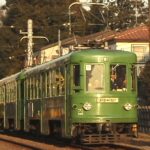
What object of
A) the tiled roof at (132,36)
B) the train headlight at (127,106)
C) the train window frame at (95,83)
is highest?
the tiled roof at (132,36)

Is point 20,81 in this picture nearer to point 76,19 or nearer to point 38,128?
point 38,128

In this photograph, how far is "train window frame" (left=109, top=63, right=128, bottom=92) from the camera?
21.5m

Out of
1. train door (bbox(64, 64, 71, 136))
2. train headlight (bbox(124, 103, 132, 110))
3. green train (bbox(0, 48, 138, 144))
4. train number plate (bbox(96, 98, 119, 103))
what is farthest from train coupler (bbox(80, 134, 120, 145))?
train number plate (bbox(96, 98, 119, 103))

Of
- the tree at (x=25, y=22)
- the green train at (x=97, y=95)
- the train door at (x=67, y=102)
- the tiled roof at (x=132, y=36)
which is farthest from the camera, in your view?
the tree at (x=25, y=22)

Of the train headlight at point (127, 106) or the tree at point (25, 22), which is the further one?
the tree at point (25, 22)

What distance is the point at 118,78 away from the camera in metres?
21.6

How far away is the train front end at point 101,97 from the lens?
69.9 feet

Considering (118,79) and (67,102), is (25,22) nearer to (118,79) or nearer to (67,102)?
(67,102)

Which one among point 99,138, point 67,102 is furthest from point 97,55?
point 99,138

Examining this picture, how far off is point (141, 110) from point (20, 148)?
11.6m

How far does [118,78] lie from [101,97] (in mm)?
802

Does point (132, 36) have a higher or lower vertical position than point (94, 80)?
higher

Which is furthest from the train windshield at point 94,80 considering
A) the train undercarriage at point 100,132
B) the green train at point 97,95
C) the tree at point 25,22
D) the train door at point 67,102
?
the tree at point 25,22

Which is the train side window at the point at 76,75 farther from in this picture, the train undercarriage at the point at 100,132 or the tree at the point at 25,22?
the tree at the point at 25,22
